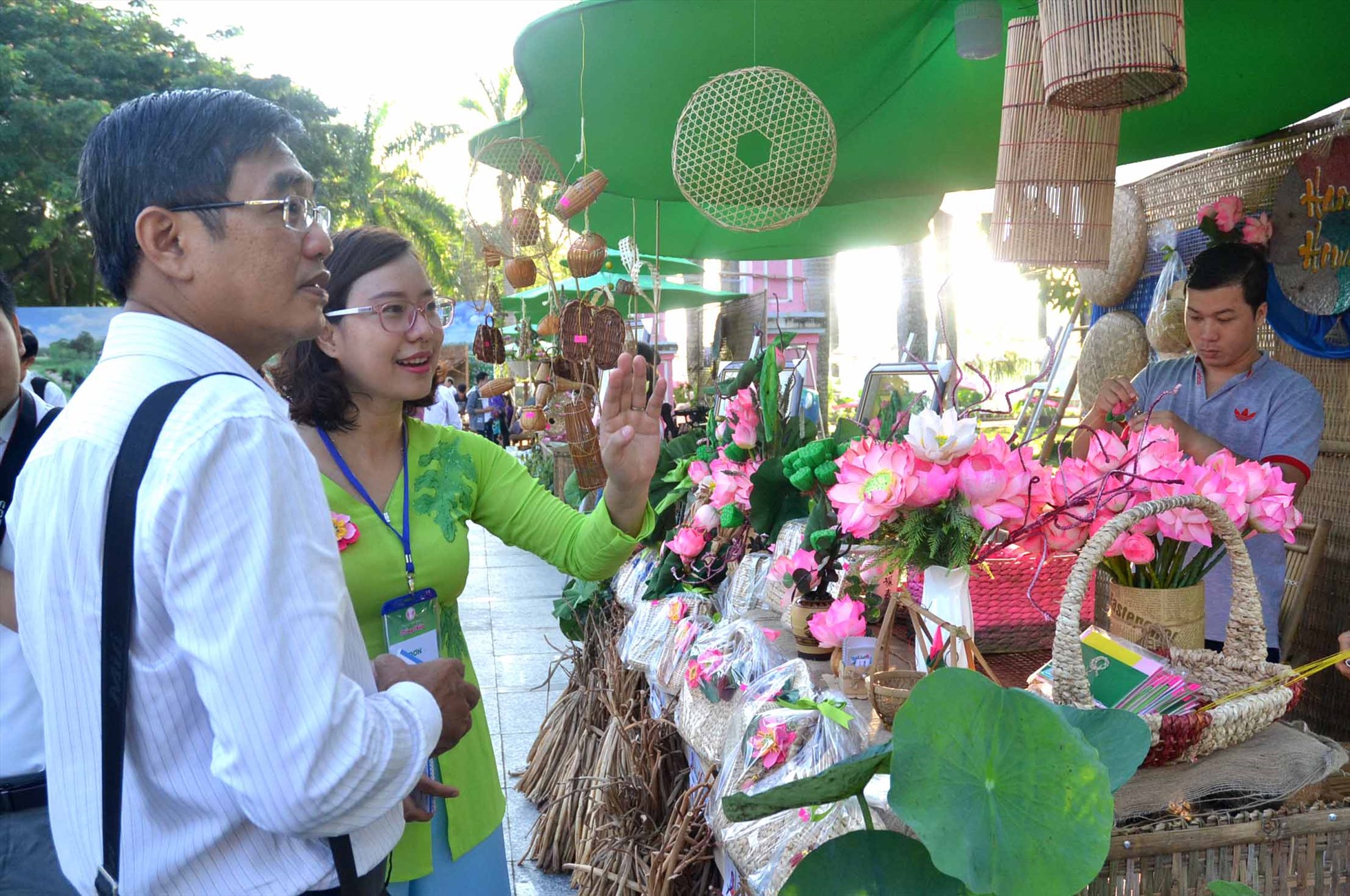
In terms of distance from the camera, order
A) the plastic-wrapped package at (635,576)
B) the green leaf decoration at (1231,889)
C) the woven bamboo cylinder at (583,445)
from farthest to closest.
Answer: the plastic-wrapped package at (635,576) < the woven bamboo cylinder at (583,445) < the green leaf decoration at (1231,889)

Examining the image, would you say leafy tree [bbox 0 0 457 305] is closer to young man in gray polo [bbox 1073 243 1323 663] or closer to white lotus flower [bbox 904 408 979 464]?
young man in gray polo [bbox 1073 243 1323 663]

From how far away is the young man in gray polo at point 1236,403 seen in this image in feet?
7.97

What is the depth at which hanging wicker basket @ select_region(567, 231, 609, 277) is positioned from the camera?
305cm

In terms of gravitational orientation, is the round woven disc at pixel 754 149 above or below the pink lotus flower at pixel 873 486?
above

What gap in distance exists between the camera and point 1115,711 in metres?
1.06

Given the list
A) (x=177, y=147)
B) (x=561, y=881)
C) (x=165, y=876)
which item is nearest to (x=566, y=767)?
(x=561, y=881)

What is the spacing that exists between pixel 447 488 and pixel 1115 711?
1154mm

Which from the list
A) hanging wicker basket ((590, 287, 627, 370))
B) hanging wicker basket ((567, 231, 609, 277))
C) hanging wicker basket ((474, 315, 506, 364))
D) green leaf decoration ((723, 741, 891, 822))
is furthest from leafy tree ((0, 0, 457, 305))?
green leaf decoration ((723, 741, 891, 822))

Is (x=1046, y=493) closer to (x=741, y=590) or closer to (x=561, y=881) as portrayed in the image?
(x=741, y=590)

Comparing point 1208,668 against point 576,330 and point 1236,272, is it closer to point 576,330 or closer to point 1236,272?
point 1236,272

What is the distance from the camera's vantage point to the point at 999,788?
3.24 ft

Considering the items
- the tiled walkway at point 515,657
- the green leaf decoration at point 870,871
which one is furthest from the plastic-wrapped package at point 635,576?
the green leaf decoration at point 870,871

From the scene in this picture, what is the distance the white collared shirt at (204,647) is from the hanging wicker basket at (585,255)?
2.13 meters

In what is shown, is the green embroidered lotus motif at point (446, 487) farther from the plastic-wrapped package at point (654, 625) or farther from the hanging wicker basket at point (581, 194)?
the hanging wicker basket at point (581, 194)
